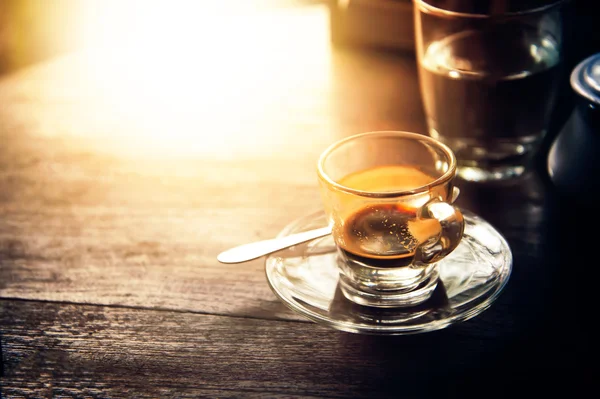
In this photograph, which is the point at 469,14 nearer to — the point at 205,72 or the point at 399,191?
the point at 399,191

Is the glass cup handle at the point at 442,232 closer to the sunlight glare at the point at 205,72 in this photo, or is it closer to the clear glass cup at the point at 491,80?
the clear glass cup at the point at 491,80

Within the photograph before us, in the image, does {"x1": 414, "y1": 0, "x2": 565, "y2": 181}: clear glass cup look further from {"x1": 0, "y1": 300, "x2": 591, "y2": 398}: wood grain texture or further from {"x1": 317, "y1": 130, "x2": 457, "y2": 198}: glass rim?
{"x1": 0, "y1": 300, "x2": 591, "y2": 398}: wood grain texture

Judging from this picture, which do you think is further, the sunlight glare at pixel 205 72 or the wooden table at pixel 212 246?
the sunlight glare at pixel 205 72

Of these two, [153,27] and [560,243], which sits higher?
[153,27]

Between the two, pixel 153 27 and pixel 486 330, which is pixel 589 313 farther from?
pixel 153 27

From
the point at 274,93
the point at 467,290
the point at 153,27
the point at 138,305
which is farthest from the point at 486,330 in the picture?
the point at 153,27

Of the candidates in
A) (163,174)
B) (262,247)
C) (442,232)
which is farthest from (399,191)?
(163,174)

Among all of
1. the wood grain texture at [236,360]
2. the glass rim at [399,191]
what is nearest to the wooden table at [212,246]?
the wood grain texture at [236,360]
